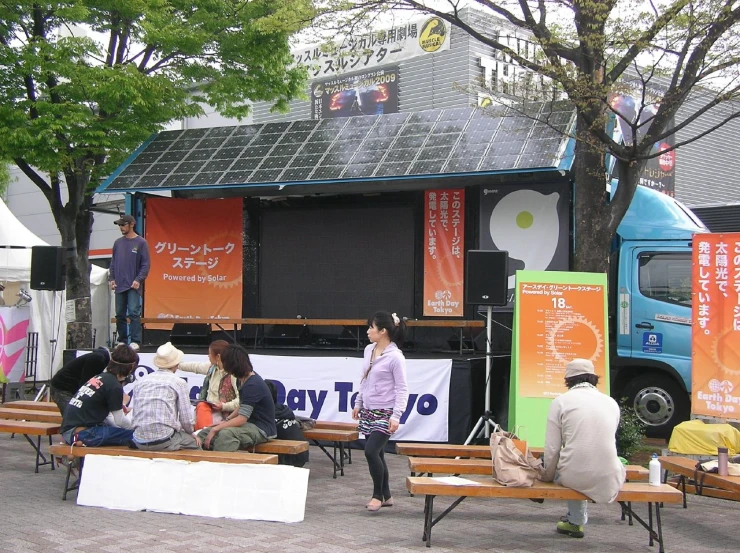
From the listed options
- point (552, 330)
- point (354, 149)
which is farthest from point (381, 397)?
point (354, 149)

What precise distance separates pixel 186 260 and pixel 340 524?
8.06m

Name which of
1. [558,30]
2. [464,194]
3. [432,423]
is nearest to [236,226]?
[464,194]

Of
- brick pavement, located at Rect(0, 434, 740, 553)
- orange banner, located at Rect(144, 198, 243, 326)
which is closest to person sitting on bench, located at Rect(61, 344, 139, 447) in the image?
brick pavement, located at Rect(0, 434, 740, 553)

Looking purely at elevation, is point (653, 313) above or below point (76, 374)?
above

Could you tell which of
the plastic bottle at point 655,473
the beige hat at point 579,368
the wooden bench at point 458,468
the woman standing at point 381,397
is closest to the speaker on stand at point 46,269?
the woman standing at point 381,397

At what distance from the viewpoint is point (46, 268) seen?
12.6 m

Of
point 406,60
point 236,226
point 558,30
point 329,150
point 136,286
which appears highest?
point 406,60

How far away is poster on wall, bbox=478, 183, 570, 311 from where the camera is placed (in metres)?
11.7

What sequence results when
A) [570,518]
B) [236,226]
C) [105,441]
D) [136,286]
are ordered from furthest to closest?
[236,226] < [136,286] < [105,441] < [570,518]

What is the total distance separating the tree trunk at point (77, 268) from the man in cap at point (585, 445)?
1056 centimetres

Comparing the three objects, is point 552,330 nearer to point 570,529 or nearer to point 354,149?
point 570,529

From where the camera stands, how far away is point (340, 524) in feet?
22.4

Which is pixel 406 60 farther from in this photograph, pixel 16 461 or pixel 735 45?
pixel 16 461

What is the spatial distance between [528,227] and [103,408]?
658cm
